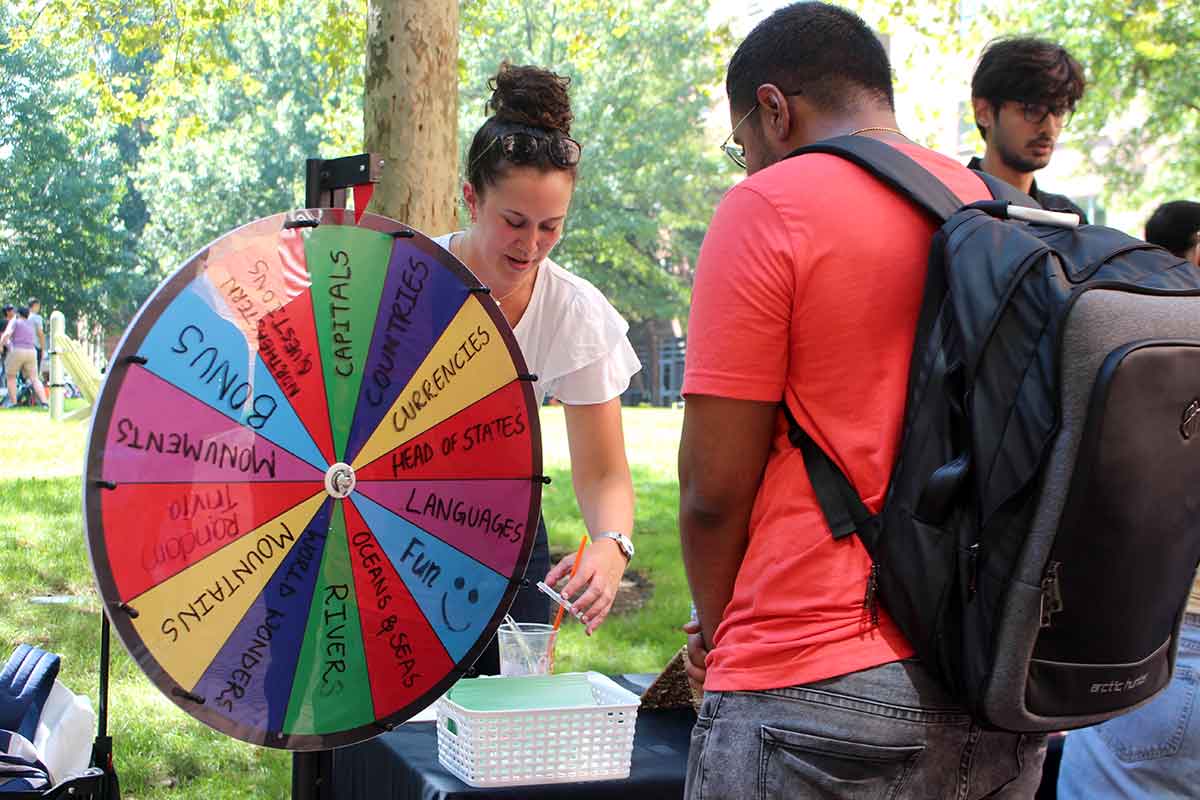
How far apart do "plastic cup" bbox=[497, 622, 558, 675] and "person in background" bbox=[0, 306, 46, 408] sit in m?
15.9

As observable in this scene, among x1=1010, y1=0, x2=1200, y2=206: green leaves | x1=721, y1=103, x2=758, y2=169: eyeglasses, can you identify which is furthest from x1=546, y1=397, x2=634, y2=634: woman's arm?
x1=1010, y1=0, x2=1200, y2=206: green leaves

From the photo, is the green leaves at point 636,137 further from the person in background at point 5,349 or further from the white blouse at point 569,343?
the white blouse at point 569,343

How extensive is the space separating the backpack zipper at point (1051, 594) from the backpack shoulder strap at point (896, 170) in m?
0.41

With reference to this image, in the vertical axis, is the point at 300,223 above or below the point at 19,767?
above

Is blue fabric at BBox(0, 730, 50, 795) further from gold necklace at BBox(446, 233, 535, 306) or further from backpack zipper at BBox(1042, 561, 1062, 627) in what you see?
backpack zipper at BBox(1042, 561, 1062, 627)

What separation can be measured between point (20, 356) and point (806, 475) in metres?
16.9

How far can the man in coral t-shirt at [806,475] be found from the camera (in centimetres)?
144

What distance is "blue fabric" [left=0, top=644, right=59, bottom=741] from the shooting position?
2223 millimetres

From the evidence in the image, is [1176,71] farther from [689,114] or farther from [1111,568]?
[689,114]

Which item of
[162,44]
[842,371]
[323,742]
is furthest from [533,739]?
[162,44]

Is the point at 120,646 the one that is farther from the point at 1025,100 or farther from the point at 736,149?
the point at 1025,100

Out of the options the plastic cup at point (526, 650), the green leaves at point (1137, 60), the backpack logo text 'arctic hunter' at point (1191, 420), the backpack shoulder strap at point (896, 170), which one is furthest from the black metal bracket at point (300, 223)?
the green leaves at point (1137, 60)

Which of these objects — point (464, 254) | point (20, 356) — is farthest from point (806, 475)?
point (20, 356)

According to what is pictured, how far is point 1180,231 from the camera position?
9.86ft
